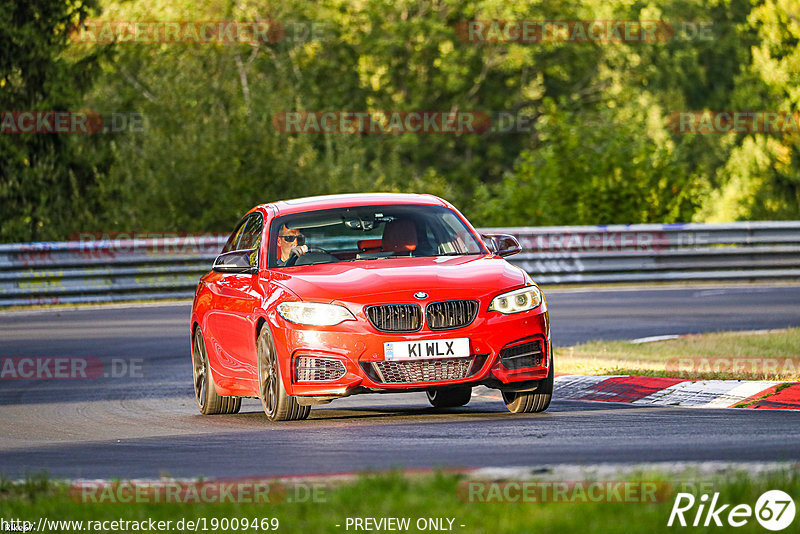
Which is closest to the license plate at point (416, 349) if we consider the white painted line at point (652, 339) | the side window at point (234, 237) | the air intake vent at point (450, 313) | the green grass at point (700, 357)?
the air intake vent at point (450, 313)

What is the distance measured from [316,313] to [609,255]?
61.4 ft

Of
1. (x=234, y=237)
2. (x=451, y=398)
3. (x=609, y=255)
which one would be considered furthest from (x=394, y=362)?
(x=609, y=255)

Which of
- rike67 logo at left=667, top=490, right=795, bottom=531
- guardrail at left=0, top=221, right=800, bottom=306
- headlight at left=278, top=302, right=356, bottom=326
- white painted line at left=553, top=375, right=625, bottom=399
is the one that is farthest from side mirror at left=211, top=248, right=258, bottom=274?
guardrail at left=0, top=221, right=800, bottom=306

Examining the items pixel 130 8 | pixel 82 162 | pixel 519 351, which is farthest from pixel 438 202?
pixel 130 8

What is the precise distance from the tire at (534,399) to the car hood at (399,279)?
2.46 feet

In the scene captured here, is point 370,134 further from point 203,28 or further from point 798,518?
point 798,518

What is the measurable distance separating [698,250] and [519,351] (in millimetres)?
18794

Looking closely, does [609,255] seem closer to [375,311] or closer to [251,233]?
[251,233]

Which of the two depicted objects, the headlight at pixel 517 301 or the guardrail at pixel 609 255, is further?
the guardrail at pixel 609 255

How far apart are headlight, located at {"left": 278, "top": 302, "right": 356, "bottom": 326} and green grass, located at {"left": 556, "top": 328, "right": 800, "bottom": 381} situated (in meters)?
3.56

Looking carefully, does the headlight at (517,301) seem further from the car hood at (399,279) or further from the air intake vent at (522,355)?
the air intake vent at (522,355)

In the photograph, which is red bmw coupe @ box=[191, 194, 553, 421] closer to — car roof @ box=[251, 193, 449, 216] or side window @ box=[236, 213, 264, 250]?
car roof @ box=[251, 193, 449, 216]

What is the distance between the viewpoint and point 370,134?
59344mm

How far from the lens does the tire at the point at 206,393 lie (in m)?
12.5
